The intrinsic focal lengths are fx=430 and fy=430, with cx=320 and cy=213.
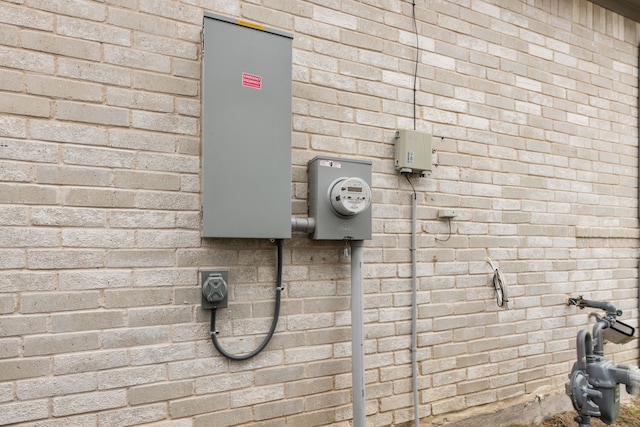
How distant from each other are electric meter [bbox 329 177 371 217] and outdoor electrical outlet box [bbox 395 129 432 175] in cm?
44

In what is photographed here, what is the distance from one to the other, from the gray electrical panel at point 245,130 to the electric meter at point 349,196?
247mm

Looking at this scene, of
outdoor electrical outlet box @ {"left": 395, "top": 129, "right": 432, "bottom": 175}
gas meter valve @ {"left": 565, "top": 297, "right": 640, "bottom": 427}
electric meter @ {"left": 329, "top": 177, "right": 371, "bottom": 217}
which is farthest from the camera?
outdoor electrical outlet box @ {"left": 395, "top": 129, "right": 432, "bottom": 175}

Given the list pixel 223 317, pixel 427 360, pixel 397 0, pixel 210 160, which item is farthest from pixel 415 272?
pixel 397 0

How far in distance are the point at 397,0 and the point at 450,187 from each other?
1165 mm

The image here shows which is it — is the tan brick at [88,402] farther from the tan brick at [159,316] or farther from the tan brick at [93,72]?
the tan brick at [93,72]

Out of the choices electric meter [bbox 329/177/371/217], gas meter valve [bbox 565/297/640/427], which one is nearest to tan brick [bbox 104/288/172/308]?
electric meter [bbox 329/177/371/217]

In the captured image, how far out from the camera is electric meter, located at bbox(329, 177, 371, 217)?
6.79ft

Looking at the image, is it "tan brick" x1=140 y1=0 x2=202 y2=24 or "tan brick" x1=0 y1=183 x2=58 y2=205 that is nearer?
"tan brick" x1=0 y1=183 x2=58 y2=205

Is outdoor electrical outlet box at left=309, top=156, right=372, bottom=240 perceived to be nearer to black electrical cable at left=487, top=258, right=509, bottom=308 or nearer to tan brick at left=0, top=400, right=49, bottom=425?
black electrical cable at left=487, top=258, right=509, bottom=308

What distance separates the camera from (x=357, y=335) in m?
2.20

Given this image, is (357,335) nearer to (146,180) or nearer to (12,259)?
(146,180)

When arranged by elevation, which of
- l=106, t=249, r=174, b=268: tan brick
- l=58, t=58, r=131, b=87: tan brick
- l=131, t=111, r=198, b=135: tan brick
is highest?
l=58, t=58, r=131, b=87: tan brick

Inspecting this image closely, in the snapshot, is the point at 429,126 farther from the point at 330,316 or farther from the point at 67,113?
the point at 67,113

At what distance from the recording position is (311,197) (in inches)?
85.6
